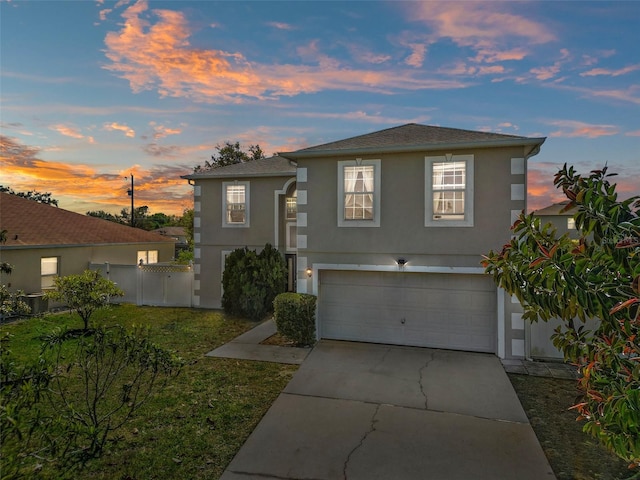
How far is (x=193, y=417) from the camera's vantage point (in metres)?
4.94

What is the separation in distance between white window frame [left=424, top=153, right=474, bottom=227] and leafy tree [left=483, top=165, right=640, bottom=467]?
4722 millimetres

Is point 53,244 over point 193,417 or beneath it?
over

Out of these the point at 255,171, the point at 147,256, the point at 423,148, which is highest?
the point at 255,171

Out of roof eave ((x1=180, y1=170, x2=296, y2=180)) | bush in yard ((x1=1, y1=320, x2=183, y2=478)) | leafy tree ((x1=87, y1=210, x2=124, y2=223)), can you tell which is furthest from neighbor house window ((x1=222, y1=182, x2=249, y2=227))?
leafy tree ((x1=87, y1=210, x2=124, y2=223))

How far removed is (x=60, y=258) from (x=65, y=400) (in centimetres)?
1335

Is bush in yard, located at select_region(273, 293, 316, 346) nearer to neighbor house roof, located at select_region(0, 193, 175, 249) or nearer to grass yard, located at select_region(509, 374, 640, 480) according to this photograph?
grass yard, located at select_region(509, 374, 640, 480)

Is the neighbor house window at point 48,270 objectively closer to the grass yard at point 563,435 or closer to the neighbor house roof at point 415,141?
the neighbor house roof at point 415,141

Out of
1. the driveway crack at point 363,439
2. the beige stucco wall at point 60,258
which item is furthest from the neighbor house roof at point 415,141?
the beige stucco wall at point 60,258

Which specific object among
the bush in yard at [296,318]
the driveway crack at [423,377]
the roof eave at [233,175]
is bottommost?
the driveway crack at [423,377]

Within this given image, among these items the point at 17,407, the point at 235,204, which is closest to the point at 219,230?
the point at 235,204

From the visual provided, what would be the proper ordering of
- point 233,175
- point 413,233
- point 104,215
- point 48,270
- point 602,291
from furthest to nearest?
1. point 104,215
2. point 48,270
3. point 233,175
4. point 413,233
5. point 602,291

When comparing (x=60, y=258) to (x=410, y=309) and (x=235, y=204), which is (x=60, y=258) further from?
(x=410, y=309)

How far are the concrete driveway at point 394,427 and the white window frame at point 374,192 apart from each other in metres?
3.40

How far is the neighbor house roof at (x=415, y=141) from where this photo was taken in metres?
7.32
